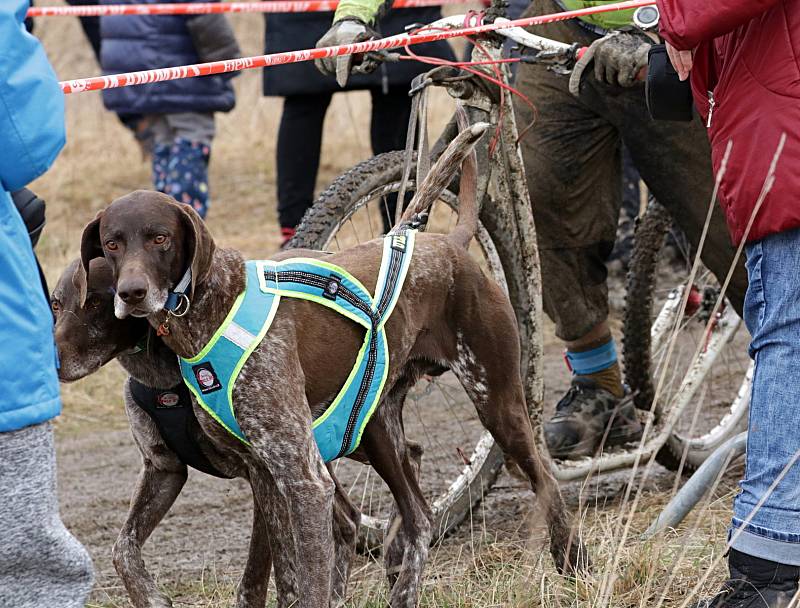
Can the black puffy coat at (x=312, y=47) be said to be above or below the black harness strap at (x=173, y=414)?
above

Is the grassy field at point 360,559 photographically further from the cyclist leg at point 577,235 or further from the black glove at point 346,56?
the black glove at point 346,56

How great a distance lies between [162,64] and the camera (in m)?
7.13

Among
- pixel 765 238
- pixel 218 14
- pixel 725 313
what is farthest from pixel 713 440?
pixel 218 14

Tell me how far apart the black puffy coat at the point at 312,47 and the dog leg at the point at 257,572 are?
348 centimetres

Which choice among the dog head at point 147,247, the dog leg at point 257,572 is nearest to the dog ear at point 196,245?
the dog head at point 147,247

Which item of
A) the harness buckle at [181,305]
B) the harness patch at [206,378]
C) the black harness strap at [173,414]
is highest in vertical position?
the harness buckle at [181,305]

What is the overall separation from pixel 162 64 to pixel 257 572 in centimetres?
450

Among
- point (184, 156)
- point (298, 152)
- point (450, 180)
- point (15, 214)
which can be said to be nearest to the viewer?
point (15, 214)

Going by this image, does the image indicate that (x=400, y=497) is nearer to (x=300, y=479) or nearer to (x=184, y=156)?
(x=300, y=479)

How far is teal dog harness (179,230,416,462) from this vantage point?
113 inches

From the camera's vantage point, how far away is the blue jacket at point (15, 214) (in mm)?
2168

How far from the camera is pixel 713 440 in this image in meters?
5.11

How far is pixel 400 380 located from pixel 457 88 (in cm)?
101

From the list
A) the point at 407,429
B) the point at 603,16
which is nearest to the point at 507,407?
the point at 603,16
